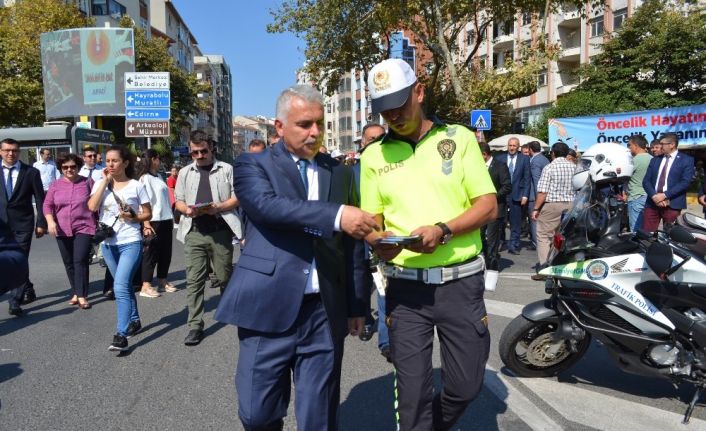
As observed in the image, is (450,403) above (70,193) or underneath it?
underneath

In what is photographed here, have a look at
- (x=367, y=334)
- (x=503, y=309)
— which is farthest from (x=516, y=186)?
(x=367, y=334)

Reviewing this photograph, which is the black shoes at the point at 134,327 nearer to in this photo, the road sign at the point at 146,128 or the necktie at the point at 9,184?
the necktie at the point at 9,184

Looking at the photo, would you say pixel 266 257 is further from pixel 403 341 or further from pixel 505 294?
pixel 505 294

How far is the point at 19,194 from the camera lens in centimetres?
640

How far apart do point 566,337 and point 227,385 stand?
2.41 metres

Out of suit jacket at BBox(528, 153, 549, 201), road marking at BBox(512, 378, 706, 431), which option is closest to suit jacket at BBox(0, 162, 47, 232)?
road marking at BBox(512, 378, 706, 431)

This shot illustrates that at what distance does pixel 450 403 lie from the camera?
2.50 meters

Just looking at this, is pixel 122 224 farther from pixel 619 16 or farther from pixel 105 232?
pixel 619 16

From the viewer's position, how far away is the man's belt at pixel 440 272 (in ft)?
7.95

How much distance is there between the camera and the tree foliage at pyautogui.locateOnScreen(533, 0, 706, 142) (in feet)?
76.0

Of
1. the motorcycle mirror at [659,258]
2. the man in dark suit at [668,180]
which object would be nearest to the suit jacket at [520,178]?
the man in dark suit at [668,180]

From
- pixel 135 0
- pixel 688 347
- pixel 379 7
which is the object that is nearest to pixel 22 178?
pixel 688 347

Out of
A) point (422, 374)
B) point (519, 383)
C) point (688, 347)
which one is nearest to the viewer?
point (422, 374)

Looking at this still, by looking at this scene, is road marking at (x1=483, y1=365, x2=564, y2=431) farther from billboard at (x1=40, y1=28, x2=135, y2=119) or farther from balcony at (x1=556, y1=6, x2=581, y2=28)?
balcony at (x1=556, y1=6, x2=581, y2=28)
